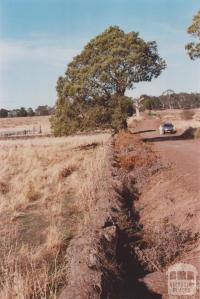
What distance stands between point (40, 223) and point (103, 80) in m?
24.8

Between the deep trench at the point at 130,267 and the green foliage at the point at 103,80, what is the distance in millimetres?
24800

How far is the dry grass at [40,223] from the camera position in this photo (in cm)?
783

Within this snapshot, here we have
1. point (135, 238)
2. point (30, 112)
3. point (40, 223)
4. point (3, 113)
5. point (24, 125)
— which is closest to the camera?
point (135, 238)

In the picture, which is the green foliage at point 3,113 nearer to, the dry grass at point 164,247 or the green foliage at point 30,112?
the green foliage at point 30,112

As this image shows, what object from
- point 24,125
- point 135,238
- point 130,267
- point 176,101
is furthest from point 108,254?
point 176,101

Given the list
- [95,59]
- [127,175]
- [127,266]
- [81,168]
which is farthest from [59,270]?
[95,59]

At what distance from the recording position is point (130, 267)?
29.1 ft

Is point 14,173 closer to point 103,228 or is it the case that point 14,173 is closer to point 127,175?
point 127,175

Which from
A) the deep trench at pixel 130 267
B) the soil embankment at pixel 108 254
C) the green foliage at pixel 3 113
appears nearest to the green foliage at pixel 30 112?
the green foliage at pixel 3 113

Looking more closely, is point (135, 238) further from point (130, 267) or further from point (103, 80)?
point (103, 80)

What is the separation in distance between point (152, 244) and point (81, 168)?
563 inches

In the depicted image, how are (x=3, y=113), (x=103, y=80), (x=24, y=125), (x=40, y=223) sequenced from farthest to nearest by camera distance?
1. (x=3, y=113)
2. (x=24, y=125)
3. (x=103, y=80)
4. (x=40, y=223)

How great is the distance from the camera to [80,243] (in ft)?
26.8

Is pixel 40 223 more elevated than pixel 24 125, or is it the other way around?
pixel 24 125
